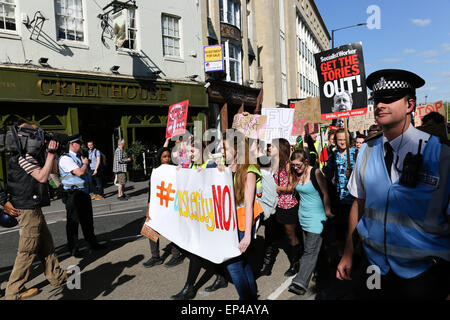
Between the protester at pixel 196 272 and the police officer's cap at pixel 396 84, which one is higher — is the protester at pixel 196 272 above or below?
below

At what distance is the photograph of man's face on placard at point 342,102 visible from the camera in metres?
5.46

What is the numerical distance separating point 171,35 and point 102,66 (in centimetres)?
422

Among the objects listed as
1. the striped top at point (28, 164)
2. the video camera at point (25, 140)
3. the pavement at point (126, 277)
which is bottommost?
the pavement at point (126, 277)

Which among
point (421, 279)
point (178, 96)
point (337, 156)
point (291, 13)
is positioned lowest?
point (421, 279)

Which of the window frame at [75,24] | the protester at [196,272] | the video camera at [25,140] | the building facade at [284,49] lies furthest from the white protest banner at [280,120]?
the building facade at [284,49]

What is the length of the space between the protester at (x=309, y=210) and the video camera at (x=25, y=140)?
2.86m

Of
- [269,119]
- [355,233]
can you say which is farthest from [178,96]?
[355,233]

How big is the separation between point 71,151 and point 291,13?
106 feet

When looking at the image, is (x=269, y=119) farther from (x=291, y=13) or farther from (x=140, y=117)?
(x=291, y=13)

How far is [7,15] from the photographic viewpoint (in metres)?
10.5

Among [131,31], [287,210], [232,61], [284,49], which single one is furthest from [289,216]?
[284,49]

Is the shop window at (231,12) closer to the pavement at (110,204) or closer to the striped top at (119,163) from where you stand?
the striped top at (119,163)

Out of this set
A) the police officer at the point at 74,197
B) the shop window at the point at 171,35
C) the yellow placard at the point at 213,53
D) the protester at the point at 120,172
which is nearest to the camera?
the police officer at the point at 74,197
